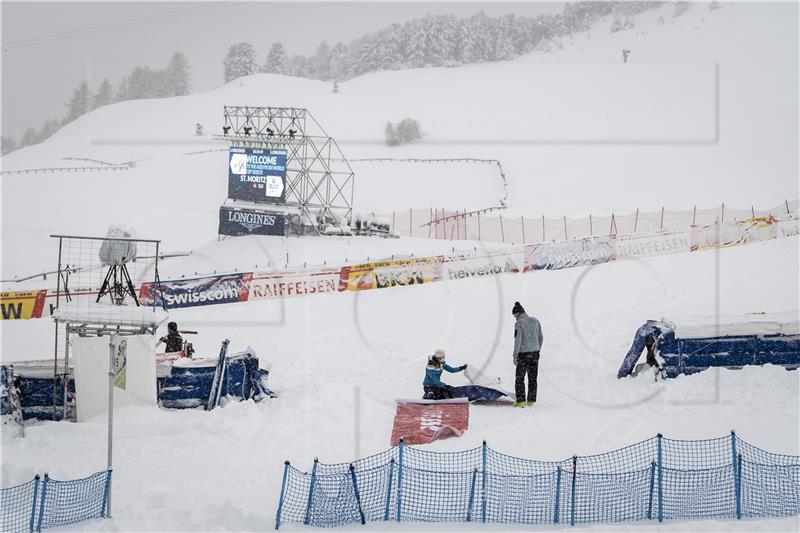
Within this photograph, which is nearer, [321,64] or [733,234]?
[733,234]

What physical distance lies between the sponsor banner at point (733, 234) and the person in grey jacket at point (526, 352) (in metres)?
15.7

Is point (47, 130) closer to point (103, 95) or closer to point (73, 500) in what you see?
point (103, 95)

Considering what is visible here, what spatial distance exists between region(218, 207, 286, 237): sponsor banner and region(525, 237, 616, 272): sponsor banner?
12842mm

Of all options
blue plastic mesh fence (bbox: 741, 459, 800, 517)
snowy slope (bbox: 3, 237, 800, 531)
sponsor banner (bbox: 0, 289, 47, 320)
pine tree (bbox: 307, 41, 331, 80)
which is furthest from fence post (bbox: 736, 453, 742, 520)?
pine tree (bbox: 307, 41, 331, 80)

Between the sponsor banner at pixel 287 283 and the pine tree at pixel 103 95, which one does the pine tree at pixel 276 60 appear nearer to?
the pine tree at pixel 103 95

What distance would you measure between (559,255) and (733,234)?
6284mm

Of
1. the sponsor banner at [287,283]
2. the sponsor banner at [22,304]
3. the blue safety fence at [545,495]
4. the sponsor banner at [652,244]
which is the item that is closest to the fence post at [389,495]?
the blue safety fence at [545,495]

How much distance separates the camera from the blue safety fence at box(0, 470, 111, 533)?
1046cm

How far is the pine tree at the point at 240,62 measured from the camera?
13388cm

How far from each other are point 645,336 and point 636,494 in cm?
543

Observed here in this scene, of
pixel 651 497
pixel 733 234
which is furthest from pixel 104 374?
pixel 733 234

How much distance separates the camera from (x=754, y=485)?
11242 mm

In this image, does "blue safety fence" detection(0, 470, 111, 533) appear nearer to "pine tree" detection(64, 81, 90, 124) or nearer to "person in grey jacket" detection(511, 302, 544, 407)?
"person in grey jacket" detection(511, 302, 544, 407)

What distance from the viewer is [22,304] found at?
27266 mm
